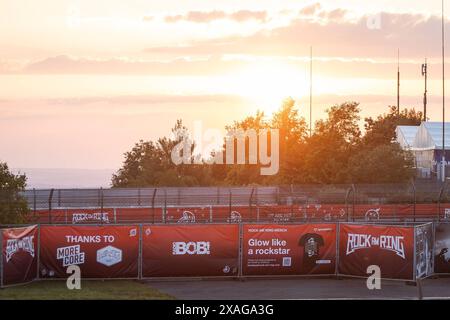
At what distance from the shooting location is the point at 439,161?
8500 cm

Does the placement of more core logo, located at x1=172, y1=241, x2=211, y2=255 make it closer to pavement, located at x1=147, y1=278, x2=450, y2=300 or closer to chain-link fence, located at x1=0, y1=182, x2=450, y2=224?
pavement, located at x1=147, y1=278, x2=450, y2=300

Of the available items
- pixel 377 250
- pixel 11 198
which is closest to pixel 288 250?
pixel 377 250

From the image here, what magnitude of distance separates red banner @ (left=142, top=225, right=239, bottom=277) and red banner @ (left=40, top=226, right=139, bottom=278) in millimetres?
518

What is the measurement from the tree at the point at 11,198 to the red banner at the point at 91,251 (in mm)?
5359

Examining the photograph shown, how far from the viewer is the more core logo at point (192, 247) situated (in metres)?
26.6

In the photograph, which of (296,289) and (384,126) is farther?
(384,126)

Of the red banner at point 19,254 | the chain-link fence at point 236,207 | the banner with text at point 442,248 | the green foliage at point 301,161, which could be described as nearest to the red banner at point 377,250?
the banner with text at point 442,248

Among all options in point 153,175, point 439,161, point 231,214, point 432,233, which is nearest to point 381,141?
point 439,161

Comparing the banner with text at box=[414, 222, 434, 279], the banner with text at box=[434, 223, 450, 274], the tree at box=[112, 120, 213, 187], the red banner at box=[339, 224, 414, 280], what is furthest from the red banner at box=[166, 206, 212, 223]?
the tree at box=[112, 120, 213, 187]

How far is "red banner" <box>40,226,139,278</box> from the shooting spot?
2577cm

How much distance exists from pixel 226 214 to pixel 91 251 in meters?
17.2

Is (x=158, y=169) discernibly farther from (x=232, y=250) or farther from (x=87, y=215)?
(x=232, y=250)

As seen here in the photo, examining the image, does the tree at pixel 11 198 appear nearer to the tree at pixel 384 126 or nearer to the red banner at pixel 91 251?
the red banner at pixel 91 251

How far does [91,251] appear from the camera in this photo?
26.0 m
